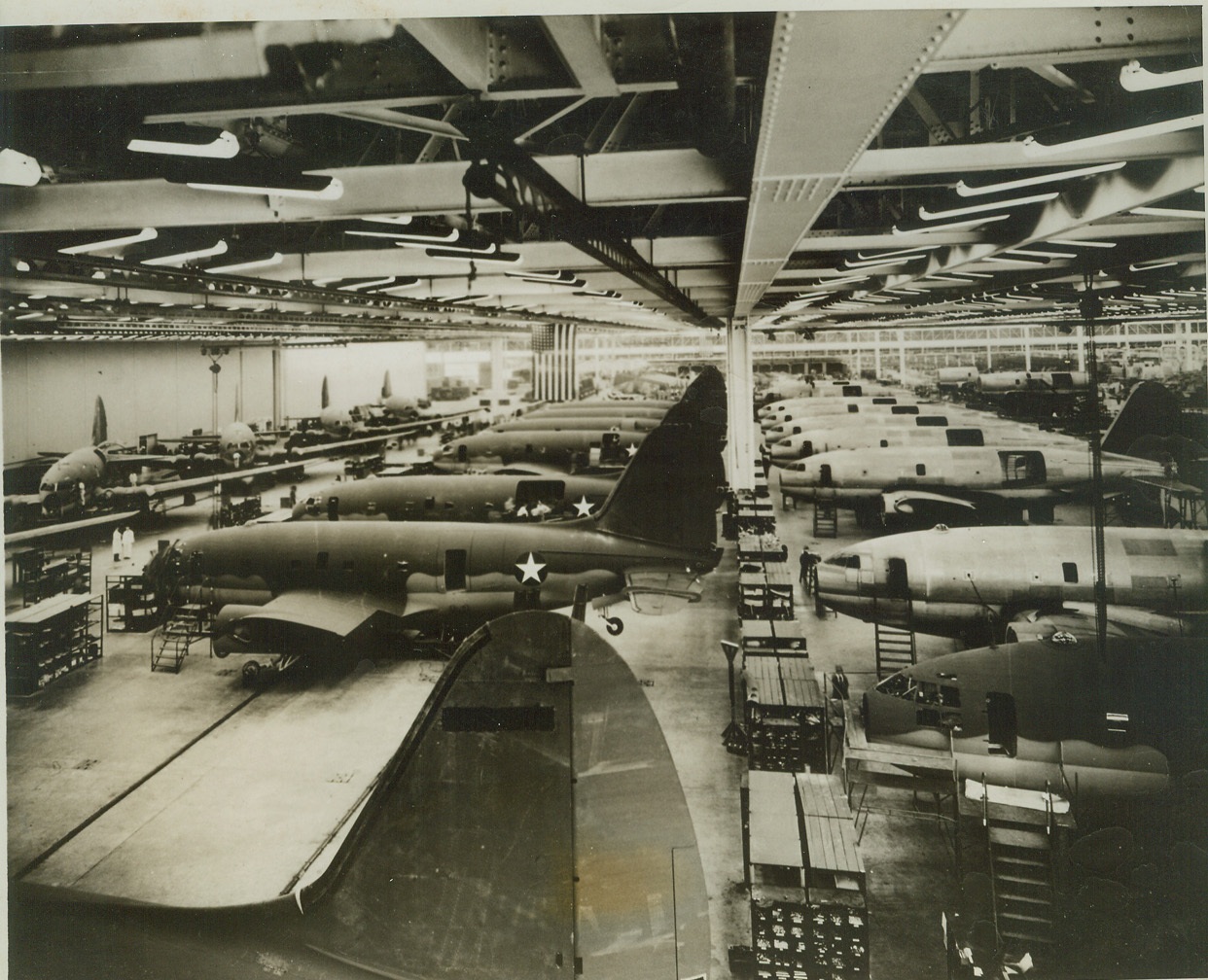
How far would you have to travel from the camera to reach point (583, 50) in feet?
12.9

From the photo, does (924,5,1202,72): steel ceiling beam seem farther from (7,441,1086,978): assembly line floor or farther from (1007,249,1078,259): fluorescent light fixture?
(7,441,1086,978): assembly line floor

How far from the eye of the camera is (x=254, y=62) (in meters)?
4.55

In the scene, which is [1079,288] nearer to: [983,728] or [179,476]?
[983,728]

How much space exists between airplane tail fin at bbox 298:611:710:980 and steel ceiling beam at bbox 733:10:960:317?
9.28 ft

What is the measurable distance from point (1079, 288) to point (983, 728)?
20.5 feet

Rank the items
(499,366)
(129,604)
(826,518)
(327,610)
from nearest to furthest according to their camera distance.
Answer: (129,604), (327,610), (826,518), (499,366)

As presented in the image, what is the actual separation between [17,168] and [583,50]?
501cm

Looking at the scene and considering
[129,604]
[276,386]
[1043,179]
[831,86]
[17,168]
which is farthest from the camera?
[276,386]

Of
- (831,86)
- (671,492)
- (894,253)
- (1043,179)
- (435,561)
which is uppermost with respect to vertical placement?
(894,253)

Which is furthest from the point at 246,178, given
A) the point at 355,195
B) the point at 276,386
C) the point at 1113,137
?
the point at 276,386

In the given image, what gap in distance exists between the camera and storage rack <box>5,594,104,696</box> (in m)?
6.86

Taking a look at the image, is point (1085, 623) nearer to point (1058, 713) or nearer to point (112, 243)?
point (1058, 713)

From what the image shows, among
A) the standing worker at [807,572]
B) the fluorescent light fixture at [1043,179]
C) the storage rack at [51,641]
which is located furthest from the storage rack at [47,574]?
the fluorescent light fixture at [1043,179]

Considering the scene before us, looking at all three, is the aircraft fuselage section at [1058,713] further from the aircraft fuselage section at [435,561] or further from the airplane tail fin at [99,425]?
the airplane tail fin at [99,425]
